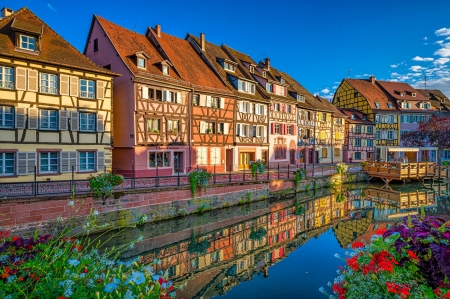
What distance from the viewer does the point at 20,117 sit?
15.0m

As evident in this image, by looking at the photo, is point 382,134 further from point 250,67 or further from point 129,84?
point 129,84

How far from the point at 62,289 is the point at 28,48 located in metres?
16.5

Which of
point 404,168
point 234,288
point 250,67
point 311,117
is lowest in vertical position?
point 234,288

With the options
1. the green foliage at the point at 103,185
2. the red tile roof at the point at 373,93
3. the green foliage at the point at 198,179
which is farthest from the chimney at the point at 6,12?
the red tile roof at the point at 373,93

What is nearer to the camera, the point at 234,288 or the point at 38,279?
the point at 38,279

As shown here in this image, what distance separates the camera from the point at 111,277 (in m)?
3.57

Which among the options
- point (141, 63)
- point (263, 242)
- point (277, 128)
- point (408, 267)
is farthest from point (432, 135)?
point (408, 267)

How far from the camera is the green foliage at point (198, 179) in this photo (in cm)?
1620

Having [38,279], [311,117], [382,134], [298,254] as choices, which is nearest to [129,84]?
[298,254]

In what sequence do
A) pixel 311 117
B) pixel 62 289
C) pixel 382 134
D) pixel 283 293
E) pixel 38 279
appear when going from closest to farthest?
pixel 62 289 → pixel 38 279 → pixel 283 293 → pixel 311 117 → pixel 382 134

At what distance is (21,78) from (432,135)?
43004 mm

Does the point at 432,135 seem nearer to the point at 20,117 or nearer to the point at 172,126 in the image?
the point at 172,126

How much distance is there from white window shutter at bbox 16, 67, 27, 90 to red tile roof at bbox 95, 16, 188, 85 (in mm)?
6097

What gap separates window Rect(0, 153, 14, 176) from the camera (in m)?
14.6
